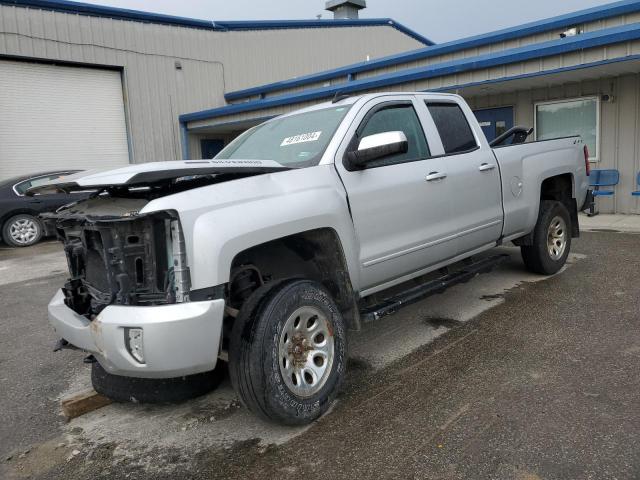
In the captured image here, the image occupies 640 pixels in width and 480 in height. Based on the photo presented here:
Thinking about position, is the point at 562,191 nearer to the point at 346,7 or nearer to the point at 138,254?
the point at 138,254

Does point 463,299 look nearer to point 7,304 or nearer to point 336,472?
point 336,472

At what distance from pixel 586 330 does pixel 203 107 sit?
17.0m

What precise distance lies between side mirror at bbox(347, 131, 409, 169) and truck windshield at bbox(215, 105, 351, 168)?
10.3 inches

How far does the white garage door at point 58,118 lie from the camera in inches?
575

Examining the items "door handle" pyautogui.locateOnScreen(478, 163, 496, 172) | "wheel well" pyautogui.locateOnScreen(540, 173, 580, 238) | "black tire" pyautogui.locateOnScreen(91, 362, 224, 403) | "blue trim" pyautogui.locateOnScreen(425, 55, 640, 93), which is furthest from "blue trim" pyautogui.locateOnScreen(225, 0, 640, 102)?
"black tire" pyautogui.locateOnScreen(91, 362, 224, 403)

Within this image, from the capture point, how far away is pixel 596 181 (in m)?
10.8

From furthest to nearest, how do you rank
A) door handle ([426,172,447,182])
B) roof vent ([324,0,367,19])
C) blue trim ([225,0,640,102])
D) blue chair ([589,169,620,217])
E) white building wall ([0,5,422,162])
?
1. roof vent ([324,0,367,19])
2. white building wall ([0,5,422,162])
3. blue trim ([225,0,640,102])
4. blue chair ([589,169,620,217])
5. door handle ([426,172,447,182])

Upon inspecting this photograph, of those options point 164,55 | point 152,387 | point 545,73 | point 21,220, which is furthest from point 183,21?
point 152,387

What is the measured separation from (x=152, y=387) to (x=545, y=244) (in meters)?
4.51

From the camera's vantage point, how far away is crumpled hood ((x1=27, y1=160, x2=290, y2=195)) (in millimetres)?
2715

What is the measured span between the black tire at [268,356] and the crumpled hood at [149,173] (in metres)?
0.73

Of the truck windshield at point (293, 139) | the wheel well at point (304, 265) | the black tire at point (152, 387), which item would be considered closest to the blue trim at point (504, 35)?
the truck windshield at point (293, 139)

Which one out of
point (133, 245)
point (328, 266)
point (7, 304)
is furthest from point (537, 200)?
point (7, 304)

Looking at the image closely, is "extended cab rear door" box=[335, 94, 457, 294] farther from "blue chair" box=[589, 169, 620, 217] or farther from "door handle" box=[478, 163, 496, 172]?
"blue chair" box=[589, 169, 620, 217]
